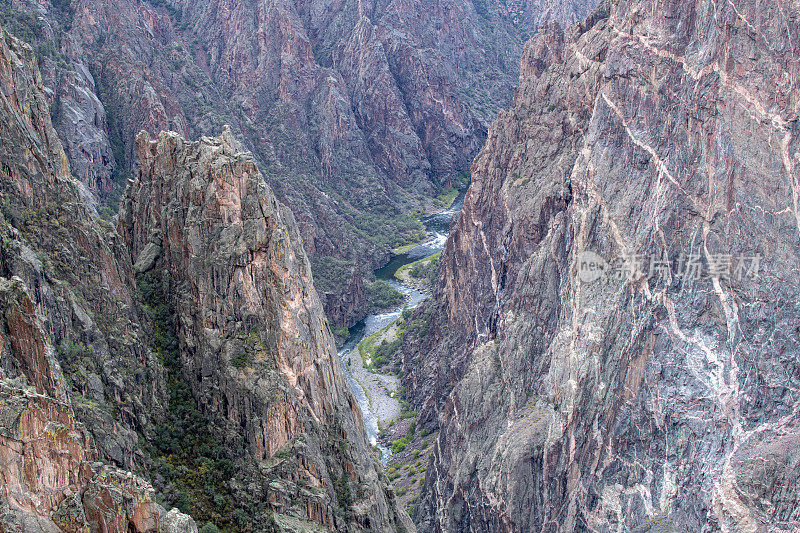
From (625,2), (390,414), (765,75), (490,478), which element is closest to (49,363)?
(490,478)

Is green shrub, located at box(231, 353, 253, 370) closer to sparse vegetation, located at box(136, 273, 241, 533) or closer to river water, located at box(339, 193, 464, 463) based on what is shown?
sparse vegetation, located at box(136, 273, 241, 533)

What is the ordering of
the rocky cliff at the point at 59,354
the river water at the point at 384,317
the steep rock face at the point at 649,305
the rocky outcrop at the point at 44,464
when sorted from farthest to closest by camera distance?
1. the river water at the point at 384,317
2. the steep rock face at the point at 649,305
3. the rocky cliff at the point at 59,354
4. the rocky outcrop at the point at 44,464

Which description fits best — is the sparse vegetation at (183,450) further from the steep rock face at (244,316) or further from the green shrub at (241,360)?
the green shrub at (241,360)

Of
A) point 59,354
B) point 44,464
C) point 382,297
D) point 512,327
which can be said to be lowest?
point 44,464

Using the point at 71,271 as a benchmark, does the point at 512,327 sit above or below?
below

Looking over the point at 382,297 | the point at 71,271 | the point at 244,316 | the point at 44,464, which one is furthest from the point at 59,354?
the point at 382,297

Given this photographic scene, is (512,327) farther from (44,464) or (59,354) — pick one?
(44,464)

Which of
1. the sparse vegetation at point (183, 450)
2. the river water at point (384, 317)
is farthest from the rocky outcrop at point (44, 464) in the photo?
the river water at point (384, 317)

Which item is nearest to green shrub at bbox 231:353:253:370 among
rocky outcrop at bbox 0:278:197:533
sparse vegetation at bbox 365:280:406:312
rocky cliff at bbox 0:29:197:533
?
rocky cliff at bbox 0:29:197:533
